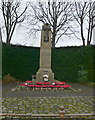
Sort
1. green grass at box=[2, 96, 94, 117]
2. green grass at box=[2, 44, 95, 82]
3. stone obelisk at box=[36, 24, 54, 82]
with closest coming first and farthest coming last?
1. green grass at box=[2, 96, 94, 117]
2. stone obelisk at box=[36, 24, 54, 82]
3. green grass at box=[2, 44, 95, 82]

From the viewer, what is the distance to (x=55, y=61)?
19797 mm

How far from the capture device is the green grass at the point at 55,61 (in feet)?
60.6

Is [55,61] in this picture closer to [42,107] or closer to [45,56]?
[45,56]

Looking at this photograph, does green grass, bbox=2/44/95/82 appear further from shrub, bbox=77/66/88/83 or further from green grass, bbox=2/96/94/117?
green grass, bbox=2/96/94/117

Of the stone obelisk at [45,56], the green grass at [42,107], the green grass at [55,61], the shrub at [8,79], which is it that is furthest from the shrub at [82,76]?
the green grass at [42,107]

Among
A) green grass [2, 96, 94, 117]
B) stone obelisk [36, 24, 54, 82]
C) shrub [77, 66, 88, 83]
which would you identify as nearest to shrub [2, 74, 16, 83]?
stone obelisk [36, 24, 54, 82]

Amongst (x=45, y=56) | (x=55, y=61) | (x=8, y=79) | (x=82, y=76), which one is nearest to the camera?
(x=45, y=56)

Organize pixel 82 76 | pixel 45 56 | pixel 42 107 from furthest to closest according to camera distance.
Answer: pixel 82 76 < pixel 45 56 < pixel 42 107

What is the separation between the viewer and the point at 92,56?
59.5 ft

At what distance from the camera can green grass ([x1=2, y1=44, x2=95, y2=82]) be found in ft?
60.6

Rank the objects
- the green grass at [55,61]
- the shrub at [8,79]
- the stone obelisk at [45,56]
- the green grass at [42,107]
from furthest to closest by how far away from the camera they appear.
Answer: the green grass at [55,61] → the shrub at [8,79] → the stone obelisk at [45,56] → the green grass at [42,107]

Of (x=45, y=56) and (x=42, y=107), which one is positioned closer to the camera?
(x=42, y=107)

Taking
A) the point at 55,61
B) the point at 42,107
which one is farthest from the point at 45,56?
the point at 42,107

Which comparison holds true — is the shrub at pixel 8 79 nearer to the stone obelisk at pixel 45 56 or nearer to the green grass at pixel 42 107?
the stone obelisk at pixel 45 56
